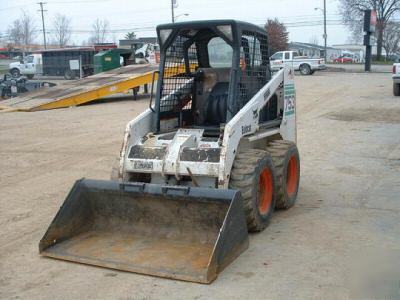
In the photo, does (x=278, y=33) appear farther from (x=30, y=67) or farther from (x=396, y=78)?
(x=396, y=78)

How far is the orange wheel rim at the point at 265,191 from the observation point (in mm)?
6223

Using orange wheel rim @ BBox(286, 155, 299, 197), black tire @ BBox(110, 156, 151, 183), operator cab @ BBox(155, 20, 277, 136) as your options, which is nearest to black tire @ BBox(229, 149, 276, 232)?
operator cab @ BBox(155, 20, 277, 136)

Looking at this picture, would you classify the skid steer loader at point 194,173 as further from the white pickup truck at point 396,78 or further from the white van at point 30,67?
the white van at point 30,67

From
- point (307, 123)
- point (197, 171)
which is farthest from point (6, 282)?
point (307, 123)

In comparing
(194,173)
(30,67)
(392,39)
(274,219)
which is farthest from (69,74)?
(392,39)

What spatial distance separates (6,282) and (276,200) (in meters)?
3.32

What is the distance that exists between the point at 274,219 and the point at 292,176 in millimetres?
930

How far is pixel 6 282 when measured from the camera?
4938 millimetres

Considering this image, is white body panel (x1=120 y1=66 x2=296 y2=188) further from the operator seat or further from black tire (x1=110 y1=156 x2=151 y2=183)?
the operator seat

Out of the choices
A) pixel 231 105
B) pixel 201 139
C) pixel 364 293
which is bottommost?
pixel 364 293

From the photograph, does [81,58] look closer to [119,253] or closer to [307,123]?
[307,123]

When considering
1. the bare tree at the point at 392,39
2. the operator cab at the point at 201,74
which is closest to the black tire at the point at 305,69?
the operator cab at the point at 201,74

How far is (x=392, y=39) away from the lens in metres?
85.2

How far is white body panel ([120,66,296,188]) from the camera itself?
5.74 meters
